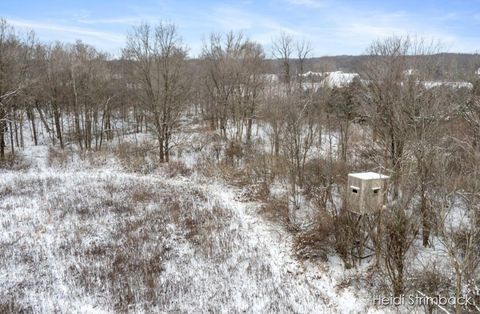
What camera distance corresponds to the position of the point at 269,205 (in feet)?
35.8

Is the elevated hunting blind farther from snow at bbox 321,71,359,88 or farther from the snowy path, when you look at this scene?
snow at bbox 321,71,359,88

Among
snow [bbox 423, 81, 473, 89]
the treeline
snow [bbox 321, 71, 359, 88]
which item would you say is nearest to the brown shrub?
the treeline

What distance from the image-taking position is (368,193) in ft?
23.0

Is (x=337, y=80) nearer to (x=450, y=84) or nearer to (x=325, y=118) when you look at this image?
(x=325, y=118)

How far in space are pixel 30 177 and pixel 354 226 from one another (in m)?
13.3

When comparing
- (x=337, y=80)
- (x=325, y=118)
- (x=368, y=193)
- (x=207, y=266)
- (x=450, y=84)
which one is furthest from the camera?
(x=337, y=80)

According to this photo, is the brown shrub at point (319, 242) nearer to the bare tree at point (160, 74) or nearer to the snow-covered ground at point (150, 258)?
the snow-covered ground at point (150, 258)

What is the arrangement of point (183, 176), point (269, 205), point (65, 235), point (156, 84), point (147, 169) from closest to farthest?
point (65, 235) → point (269, 205) → point (183, 176) → point (147, 169) → point (156, 84)

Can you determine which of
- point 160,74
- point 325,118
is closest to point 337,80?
point 325,118

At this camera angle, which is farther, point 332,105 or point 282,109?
point 332,105

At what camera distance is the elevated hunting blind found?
22.8 feet

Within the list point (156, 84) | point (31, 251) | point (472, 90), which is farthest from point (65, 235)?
point (472, 90)

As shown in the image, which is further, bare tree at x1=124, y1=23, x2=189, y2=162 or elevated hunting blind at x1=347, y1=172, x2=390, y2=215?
bare tree at x1=124, y1=23, x2=189, y2=162

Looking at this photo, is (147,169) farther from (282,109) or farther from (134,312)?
(134,312)
